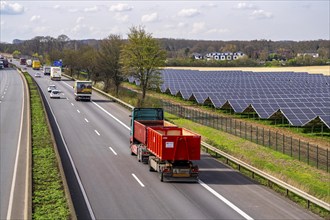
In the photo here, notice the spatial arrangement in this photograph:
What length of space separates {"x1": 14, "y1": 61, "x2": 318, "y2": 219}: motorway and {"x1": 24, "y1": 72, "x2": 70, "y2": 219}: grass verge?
601 millimetres

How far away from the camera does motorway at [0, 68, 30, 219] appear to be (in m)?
19.2

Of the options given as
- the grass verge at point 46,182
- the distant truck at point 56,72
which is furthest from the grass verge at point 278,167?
the distant truck at point 56,72

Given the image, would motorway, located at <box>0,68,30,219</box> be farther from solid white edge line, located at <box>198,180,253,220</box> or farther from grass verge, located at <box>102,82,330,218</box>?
grass verge, located at <box>102,82,330,218</box>

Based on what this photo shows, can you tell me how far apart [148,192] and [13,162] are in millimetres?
9765

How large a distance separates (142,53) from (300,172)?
3359cm

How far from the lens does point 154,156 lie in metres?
25.7

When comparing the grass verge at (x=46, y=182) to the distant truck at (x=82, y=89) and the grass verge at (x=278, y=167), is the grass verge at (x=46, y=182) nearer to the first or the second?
the grass verge at (x=278, y=167)

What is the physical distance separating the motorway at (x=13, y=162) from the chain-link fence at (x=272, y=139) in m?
16.5

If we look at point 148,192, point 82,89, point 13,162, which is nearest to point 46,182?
point 148,192

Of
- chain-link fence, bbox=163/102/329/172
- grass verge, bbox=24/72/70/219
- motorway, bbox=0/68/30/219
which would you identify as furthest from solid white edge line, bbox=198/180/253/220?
chain-link fence, bbox=163/102/329/172

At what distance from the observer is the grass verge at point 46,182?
1784 cm

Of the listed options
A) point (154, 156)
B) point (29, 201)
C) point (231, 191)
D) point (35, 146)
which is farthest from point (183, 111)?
point (29, 201)

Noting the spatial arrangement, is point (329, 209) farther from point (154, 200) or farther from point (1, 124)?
point (1, 124)

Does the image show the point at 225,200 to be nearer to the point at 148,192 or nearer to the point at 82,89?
the point at 148,192
